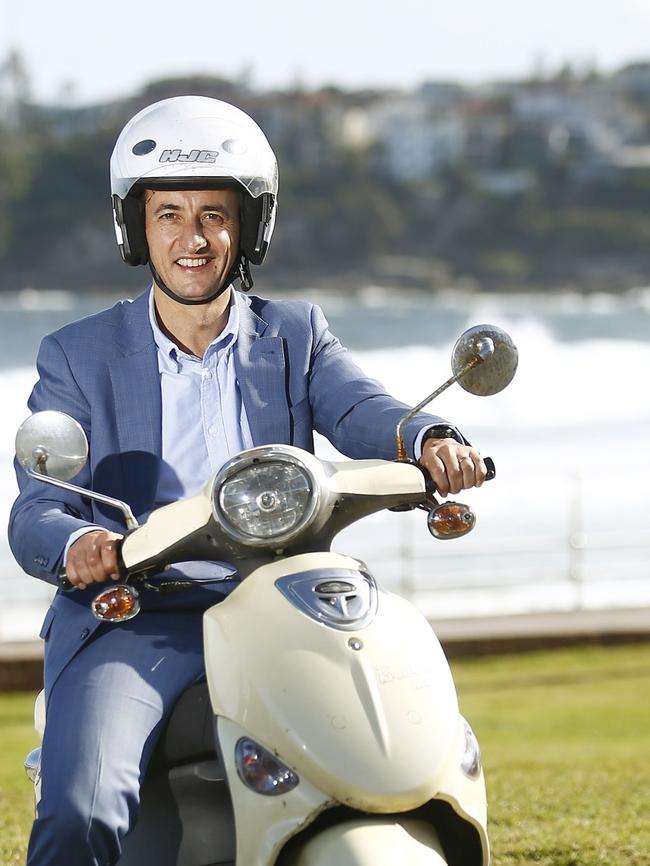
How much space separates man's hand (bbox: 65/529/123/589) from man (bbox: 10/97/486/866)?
2 cm

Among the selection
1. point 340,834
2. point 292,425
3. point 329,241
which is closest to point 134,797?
point 340,834

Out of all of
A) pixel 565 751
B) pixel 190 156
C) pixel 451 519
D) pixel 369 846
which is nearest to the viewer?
pixel 369 846

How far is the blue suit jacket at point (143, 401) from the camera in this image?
102 inches

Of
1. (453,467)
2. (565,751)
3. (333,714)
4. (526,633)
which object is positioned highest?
(453,467)

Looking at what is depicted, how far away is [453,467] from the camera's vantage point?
2.33 metres

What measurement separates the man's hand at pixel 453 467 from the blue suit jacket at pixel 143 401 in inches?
5.0

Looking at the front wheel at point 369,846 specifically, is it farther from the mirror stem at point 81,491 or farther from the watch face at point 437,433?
the watch face at point 437,433

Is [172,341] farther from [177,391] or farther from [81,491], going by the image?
[81,491]

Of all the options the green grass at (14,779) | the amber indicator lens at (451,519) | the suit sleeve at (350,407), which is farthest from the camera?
the green grass at (14,779)

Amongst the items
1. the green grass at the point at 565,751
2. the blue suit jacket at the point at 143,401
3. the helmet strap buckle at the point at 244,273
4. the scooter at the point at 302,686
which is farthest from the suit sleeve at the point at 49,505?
the green grass at the point at 565,751

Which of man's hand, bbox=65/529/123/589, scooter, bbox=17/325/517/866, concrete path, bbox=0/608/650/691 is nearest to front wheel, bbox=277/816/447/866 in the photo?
scooter, bbox=17/325/517/866

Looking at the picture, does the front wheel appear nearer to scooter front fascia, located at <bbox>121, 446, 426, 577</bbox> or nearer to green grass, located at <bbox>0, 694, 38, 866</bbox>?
scooter front fascia, located at <bbox>121, 446, 426, 577</bbox>

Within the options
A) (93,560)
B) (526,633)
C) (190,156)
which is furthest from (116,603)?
(526,633)

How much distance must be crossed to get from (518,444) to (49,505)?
24.4 metres
